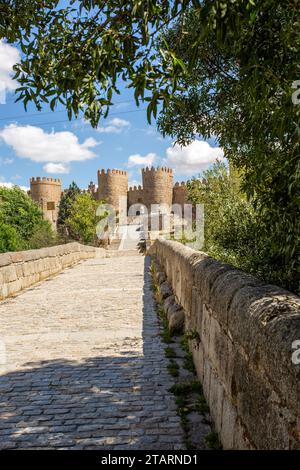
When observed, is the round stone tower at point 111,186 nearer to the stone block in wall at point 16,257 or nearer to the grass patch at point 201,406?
the stone block in wall at point 16,257

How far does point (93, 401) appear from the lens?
401 cm

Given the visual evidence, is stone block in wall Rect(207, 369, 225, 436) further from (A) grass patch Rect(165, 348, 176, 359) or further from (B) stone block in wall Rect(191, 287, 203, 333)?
(A) grass patch Rect(165, 348, 176, 359)

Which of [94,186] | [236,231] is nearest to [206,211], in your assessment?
[236,231]

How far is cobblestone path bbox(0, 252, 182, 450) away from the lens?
3.32 metres

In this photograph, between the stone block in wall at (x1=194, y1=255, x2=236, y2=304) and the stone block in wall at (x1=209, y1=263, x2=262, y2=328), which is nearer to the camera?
the stone block in wall at (x1=209, y1=263, x2=262, y2=328)

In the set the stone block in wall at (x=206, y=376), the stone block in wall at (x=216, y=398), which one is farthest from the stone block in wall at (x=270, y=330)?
the stone block in wall at (x=206, y=376)

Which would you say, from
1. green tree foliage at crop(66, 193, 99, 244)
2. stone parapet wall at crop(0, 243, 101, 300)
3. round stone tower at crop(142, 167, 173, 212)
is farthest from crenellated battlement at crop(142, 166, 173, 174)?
stone parapet wall at crop(0, 243, 101, 300)

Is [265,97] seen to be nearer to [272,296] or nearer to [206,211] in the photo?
[272,296]

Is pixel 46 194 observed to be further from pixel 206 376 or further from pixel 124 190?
pixel 206 376

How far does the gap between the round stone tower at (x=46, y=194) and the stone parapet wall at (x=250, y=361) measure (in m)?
69.8

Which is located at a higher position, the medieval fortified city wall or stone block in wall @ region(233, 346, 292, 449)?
the medieval fortified city wall

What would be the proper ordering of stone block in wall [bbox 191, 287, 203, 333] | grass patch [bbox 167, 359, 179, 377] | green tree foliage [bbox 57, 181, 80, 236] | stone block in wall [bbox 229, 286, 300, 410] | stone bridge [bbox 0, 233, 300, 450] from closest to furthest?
stone block in wall [bbox 229, 286, 300, 410] < stone bridge [bbox 0, 233, 300, 450] < stone block in wall [bbox 191, 287, 203, 333] < grass patch [bbox 167, 359, 179, 377] < green tree foliage [bbox 57, 181, 80, 236]

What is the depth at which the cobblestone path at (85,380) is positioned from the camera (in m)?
3.32

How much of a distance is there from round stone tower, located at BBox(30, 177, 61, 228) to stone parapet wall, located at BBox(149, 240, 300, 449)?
A: 229ft
